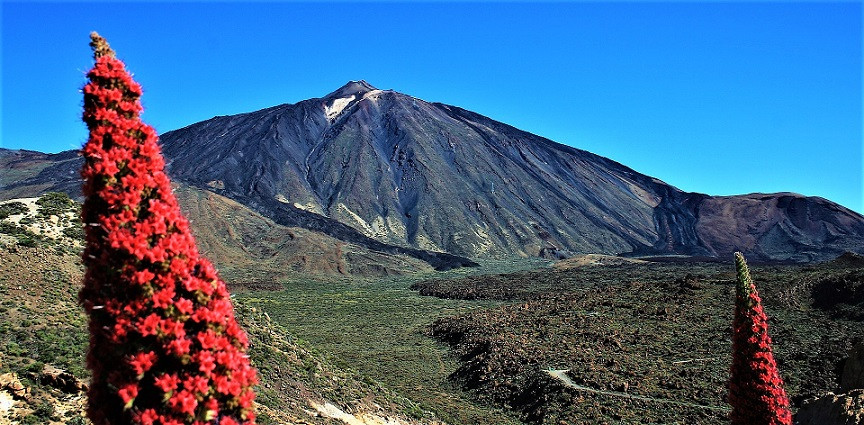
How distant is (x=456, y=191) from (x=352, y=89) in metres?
75.1

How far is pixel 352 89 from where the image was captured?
19412cm

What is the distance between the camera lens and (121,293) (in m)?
4.69

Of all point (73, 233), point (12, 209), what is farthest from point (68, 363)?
point (12, 209)

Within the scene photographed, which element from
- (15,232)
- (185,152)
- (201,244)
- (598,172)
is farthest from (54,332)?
(598,172)

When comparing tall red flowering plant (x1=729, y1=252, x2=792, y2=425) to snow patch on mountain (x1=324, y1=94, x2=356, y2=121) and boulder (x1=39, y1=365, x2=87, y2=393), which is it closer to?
boulder (x1=39, y1=365, x2=87, y2=393)

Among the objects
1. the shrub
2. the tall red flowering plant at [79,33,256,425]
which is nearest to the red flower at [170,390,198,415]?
the tall red flowering plant at [79,33,256,425]

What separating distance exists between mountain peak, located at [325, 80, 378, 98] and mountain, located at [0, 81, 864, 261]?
19.6 feet

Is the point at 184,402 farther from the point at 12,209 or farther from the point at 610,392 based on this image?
the point at 12,209

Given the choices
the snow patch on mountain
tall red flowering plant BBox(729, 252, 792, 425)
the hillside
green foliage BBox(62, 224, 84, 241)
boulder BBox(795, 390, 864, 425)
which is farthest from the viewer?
the snow patch on mountain

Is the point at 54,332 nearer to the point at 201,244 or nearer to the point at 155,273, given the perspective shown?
the point at 155,273

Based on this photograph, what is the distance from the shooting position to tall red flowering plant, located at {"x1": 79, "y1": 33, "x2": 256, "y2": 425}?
4.59 meters

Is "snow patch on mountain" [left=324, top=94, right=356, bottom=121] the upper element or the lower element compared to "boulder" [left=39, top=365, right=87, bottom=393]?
upper

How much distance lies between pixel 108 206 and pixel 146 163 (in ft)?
1.46

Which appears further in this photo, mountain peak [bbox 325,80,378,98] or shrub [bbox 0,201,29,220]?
mountain peak [bbox 325,80,378,98]
